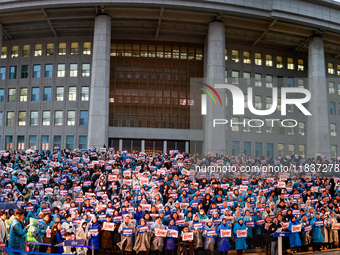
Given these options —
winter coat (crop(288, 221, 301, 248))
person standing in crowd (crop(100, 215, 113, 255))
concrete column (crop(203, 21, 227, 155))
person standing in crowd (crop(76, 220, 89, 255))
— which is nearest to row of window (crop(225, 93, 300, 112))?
concrete column (crop(203, 21, 227, 155))

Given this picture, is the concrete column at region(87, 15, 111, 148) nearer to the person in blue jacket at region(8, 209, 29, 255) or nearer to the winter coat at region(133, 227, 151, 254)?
the winter coat at region(133, 227, 151, 254)

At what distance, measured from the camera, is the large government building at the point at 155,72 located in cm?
4222

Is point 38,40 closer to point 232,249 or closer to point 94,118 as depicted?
point 94,118

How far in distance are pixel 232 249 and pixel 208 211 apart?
192 cm

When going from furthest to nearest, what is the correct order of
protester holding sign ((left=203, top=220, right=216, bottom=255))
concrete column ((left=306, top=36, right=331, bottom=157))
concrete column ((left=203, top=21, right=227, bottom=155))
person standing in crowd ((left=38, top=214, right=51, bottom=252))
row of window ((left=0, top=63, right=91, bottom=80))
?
row of window ((left=0, top=63, right=91, bottom=80))
concrete column ((left=306, top=36, right=331, bottom=157))
concrete column ((left=203, top=21, right=227, bottom=155))
protester holding sign ((left=203, top=220, right=216, bottom=255))
person standing in crowd ((left=38, top=214, right=51, bottom=252))

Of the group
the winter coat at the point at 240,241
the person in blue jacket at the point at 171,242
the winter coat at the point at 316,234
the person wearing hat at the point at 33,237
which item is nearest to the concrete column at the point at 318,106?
the winter coat at the point at 316,234

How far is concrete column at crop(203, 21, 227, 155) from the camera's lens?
3997 cm

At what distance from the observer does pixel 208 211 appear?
1658 cm

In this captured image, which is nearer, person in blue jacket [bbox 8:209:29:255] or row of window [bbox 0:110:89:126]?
person in blue jacket [bbox 8:209:29:255]

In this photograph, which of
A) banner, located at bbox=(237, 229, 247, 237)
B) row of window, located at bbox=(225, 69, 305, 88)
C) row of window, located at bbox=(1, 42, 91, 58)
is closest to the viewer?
A: banner, located at bbox=(237, 229, 247, 237)

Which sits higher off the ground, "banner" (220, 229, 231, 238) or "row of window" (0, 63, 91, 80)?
"row of window" (0, 63, 91, 80)

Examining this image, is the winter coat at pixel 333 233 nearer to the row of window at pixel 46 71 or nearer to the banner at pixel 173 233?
the banner at pixel 173 233

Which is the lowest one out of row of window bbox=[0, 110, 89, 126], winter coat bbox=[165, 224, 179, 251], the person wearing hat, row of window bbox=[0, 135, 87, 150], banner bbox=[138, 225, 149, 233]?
winter coat bbox=[165, 224, 179, 251]

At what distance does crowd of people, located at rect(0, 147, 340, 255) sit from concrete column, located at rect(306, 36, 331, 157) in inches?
812
